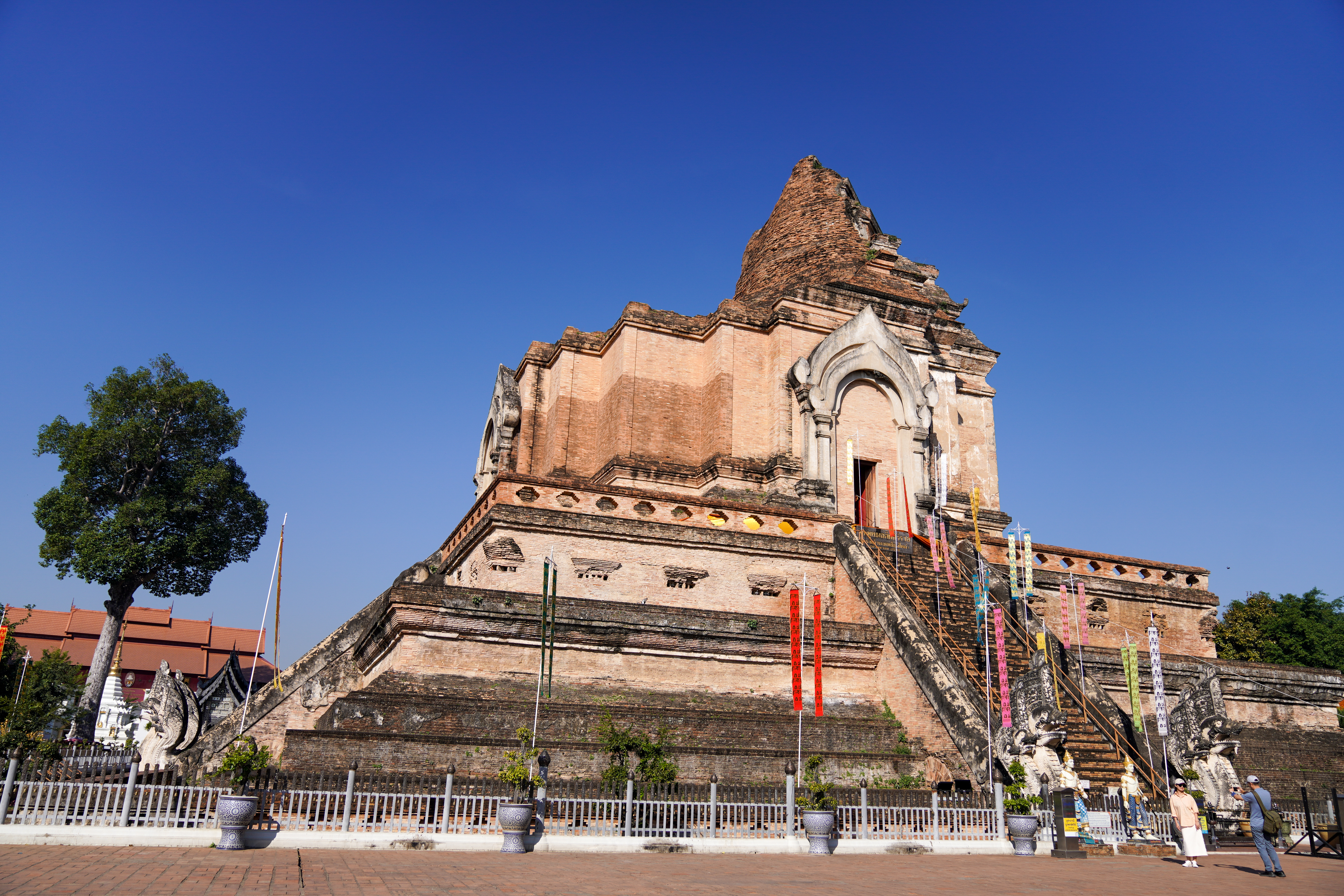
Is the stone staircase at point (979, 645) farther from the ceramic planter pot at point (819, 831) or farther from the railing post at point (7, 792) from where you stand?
the railing post at point (7, 792)

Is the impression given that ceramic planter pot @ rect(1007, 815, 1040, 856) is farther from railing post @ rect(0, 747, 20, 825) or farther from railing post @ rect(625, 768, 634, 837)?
railing post @ rect(0, 747, 20, 825)

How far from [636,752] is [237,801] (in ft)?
18.0

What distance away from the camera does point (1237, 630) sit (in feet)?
126

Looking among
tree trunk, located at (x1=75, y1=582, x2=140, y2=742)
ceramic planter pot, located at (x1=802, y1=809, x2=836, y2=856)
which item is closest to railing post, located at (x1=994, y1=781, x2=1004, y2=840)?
ceramic planter pot, located at (x1=802, y1=809, x2=836, y2=856)

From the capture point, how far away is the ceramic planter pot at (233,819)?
10.5m

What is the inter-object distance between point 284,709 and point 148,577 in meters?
16.9

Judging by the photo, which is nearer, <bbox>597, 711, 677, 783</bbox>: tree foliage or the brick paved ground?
the brick paved ground

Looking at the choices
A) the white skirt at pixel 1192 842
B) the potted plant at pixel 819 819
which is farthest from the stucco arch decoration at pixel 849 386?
the white skirt at pixel 1192 842

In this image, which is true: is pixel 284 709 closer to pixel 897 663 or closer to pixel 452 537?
pixel 452 537

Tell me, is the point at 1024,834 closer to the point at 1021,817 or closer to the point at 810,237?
the point at 1021,817

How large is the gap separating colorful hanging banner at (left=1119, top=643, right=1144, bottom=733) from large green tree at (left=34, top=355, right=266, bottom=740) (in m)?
26.1

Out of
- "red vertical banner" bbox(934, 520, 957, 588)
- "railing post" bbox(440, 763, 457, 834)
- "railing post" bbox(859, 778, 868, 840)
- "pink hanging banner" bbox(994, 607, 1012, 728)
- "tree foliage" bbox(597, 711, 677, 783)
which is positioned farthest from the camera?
"red vertical banner" bbox(934, 520, 957, 588)

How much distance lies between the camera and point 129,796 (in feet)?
35.4

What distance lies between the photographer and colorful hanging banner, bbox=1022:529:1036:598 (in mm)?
19125
